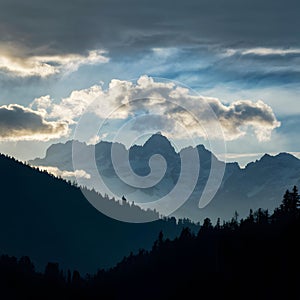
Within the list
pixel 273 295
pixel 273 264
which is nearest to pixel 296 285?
pixel 273 295

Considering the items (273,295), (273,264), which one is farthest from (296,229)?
(273,295)

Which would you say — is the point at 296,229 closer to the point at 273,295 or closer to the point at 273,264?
the point at 273,264

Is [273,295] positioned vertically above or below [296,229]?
below

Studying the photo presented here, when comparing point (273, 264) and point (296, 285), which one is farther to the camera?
point (273, 264)

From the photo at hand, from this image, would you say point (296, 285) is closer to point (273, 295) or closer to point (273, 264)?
point (273, 295)

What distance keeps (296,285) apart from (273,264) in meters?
18.4

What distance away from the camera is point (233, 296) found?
198 meters

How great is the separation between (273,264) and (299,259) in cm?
1000

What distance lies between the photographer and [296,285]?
18150cm

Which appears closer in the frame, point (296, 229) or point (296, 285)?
A: point (296, 285)

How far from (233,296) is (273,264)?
11.9 m

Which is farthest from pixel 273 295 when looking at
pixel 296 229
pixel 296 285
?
pixel 296 229

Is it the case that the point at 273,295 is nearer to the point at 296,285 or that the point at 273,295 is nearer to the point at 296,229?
the point at 296,285

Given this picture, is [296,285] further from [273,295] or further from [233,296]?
[233,296]
